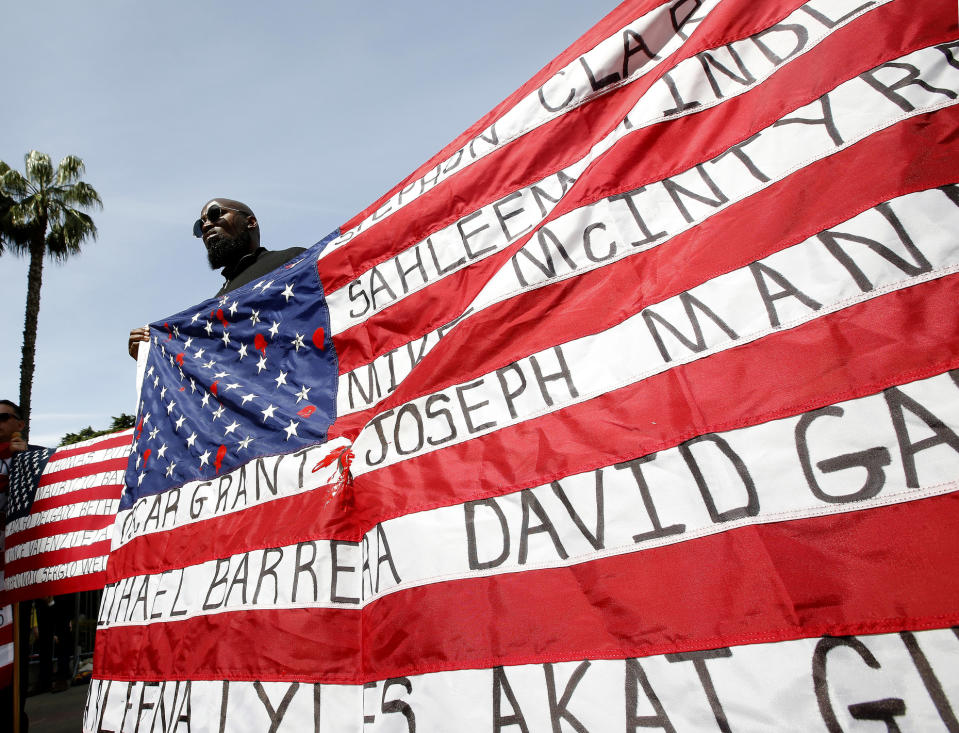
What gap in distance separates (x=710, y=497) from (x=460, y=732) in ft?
2.73

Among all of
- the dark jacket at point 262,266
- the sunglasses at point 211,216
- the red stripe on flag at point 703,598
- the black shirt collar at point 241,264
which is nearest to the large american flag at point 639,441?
the red stripe on flag at point 703,598

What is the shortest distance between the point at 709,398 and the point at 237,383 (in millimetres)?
2334

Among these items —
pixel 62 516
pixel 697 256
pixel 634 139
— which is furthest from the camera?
pixel 62 516

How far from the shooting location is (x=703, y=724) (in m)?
1.24

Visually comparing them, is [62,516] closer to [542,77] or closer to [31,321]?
[542,77]

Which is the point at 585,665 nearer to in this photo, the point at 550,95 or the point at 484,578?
the point at 484,578

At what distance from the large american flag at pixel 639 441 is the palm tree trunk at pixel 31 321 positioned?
12926mm

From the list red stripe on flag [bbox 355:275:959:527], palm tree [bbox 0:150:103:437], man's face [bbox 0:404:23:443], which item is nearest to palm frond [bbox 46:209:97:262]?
palm tree [bbox 0:150:103:437]

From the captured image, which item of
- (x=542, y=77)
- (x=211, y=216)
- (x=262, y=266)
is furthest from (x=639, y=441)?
(x=211, y=216)

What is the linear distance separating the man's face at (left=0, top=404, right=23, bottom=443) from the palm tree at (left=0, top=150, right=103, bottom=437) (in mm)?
11375

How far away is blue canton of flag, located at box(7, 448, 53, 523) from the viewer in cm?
430

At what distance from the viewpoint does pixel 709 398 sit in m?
1.49

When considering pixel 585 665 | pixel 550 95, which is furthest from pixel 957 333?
pixel 550 95

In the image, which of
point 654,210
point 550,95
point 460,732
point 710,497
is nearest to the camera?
point 710,497
